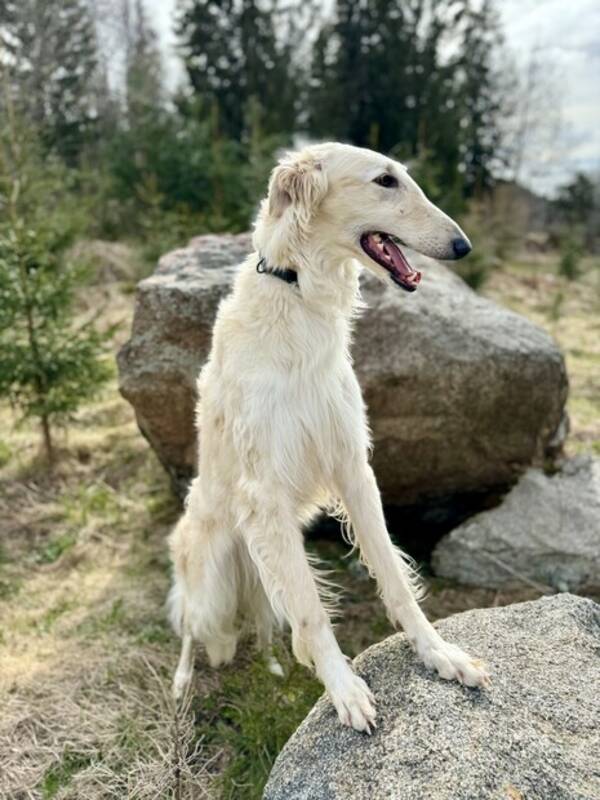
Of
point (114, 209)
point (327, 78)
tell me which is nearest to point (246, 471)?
point (114, 209)

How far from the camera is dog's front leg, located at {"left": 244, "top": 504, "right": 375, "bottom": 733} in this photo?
258 centimetres

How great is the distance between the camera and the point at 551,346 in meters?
4.68

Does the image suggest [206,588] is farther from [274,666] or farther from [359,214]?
[359,214]

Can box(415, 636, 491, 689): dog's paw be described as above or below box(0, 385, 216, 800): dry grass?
above

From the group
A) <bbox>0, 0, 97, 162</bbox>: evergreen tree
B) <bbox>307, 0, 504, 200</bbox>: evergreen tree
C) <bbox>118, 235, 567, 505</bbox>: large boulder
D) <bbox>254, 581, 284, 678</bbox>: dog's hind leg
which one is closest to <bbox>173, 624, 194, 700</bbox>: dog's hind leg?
<bbox>254, 581, 284, 678</bbox>: dog's hind leg

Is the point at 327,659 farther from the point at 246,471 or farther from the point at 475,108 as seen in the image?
the point at 475,108

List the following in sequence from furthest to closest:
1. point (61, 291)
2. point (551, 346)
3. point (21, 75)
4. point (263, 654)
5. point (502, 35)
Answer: point (502, 35), point (21, 75), point (61, 291), point (551, 346), point (263, 654)

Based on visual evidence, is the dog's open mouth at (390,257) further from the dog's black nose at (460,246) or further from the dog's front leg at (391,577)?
the dog's front leg at (391,577)

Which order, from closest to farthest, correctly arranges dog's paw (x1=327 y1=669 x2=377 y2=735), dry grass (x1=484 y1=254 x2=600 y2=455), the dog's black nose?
dog's paw (x1=327 y1=669 x2=377 y2=735) < the dog's black nose < dry grass (x1=484 y1=254 x2=600 y2=455)

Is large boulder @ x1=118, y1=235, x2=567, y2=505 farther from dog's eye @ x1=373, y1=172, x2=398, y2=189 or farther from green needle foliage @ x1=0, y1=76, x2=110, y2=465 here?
dog's eye @ x1=373, y1=172, x2=398, y2=189

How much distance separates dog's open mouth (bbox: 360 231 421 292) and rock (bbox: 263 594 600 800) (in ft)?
4.59

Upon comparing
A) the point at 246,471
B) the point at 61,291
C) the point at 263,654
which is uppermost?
the point at 246,471

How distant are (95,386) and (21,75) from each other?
10430mm

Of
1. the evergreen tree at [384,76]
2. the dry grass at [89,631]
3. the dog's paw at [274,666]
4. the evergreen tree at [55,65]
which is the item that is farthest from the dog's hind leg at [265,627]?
the evergreen tree at [384,76]
